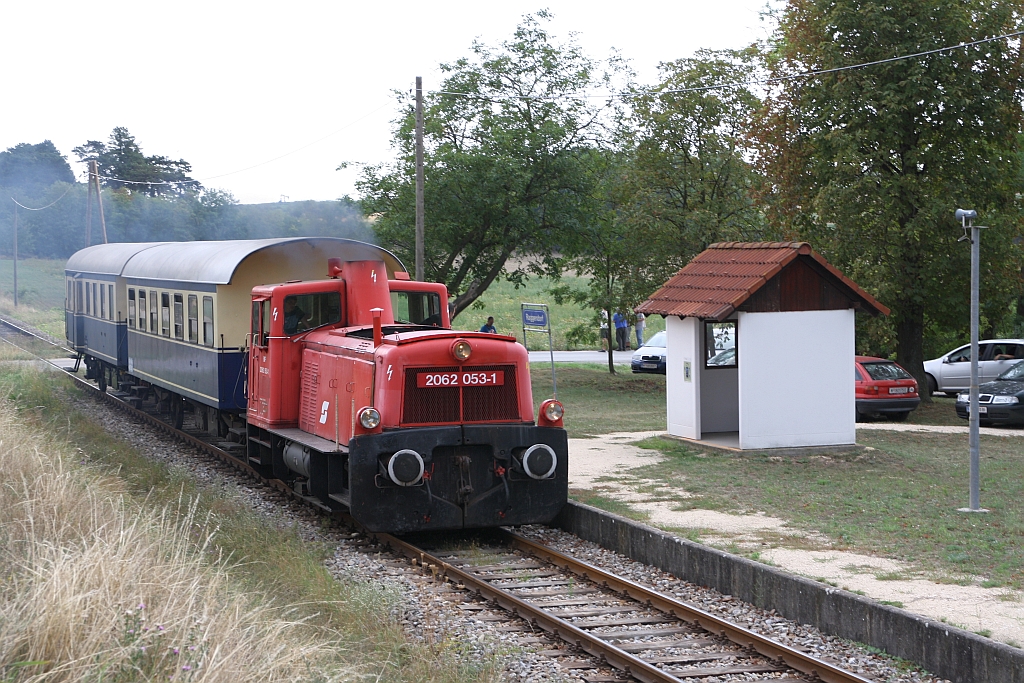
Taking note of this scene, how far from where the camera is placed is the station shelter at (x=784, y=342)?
15.6 metres

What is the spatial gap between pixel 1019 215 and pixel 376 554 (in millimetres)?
19093

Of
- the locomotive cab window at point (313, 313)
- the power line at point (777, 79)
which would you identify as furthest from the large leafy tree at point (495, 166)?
the locomotive cab window at point (313, 313)

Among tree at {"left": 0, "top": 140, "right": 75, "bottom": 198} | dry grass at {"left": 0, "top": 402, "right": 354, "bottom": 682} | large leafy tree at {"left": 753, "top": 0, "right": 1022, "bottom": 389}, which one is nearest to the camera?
dry grass at {"left": 0, "top": 402, "right": 354, "bottom": 682}

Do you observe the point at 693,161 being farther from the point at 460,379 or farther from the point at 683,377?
the point at 460,379

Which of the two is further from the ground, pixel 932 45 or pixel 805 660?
pixel 932 45

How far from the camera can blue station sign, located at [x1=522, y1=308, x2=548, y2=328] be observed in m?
17.1

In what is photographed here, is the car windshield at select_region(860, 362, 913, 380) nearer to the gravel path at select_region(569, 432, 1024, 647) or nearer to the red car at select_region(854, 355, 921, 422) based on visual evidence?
the red car at select_region(854, 355, 921, 422)

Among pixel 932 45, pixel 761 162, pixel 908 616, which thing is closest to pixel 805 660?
pixel 908 616

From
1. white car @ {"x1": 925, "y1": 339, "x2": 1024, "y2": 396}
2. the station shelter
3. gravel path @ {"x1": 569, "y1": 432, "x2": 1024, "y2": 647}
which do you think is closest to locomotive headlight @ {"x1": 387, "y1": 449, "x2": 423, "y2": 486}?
gravel path @ {"x1": 569, "y1": 432, "x2": 1024, "y2": 647}

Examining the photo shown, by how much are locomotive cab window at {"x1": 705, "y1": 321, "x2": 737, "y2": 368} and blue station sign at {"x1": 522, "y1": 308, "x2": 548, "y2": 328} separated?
2708 mm

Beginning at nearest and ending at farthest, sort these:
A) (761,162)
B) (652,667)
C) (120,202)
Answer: (652,667) < (761,162) < (120,202)

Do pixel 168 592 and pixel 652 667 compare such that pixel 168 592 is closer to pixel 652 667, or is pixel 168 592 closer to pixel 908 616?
pixel 652 667

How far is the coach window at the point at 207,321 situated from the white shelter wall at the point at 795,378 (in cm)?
775

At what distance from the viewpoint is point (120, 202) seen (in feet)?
148
